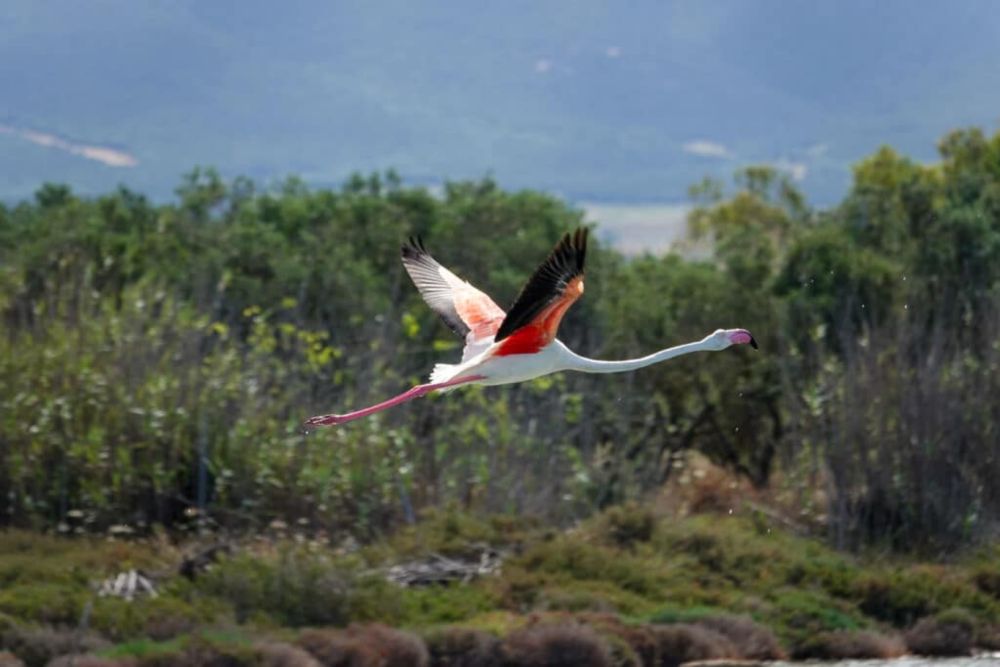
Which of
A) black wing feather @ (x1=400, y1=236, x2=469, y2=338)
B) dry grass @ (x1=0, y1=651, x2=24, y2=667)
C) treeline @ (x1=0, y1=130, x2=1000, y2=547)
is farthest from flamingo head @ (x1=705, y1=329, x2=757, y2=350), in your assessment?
treeline @ (x1=0, y1=130, x2=1000, y2=547)

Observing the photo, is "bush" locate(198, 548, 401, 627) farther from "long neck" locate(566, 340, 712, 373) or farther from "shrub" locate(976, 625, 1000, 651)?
"long neck" locate(566, 340, 712, 373)

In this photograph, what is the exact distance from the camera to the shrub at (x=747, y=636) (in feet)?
75.6

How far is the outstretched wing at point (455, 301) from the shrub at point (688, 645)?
9255 mm

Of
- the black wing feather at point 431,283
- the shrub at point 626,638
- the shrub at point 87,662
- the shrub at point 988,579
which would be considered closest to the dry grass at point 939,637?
the shrub at point 988,579

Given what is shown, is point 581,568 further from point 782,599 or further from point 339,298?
point 339,298

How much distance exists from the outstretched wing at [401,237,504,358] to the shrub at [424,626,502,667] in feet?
26.2

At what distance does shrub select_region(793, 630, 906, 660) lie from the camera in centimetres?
2344

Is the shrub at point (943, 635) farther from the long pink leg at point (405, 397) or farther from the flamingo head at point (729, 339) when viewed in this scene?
the long pink leg at point (405, 397)

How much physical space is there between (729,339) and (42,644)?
1078cm

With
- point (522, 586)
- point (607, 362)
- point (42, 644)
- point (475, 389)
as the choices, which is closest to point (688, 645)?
point (522, 586)

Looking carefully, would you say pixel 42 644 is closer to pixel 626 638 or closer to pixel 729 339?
pixel 626 638

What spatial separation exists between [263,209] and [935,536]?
16931 mm

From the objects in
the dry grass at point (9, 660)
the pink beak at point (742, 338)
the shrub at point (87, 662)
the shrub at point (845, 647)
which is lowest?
the dry grass at point (9, 660)

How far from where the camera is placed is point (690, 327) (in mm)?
31641
